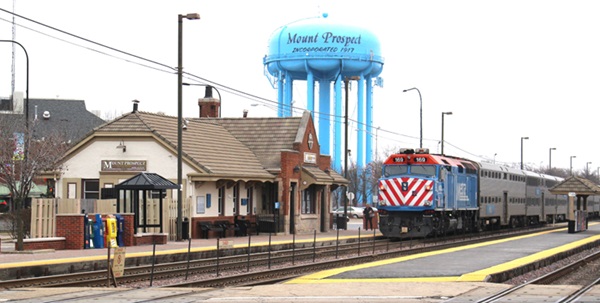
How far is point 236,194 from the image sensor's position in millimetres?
44156

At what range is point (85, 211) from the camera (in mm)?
34406

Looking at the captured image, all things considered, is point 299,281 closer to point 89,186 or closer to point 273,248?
point 273,248

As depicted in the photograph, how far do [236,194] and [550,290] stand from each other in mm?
26306

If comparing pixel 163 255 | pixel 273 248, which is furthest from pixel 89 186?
pixel 163 255

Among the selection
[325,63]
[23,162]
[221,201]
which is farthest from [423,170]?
[325,63]

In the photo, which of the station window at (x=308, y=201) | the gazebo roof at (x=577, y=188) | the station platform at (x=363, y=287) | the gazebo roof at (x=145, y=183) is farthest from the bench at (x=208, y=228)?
the gazebo roof at (x=577, y=188)

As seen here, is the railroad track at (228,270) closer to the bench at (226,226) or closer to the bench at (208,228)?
the bench at (208,228)

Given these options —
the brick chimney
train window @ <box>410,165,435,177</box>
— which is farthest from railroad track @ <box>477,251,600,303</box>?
the brick chimney

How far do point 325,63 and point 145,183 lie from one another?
58578 mm

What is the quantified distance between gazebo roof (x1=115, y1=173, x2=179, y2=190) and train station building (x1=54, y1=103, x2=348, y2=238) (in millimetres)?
3195

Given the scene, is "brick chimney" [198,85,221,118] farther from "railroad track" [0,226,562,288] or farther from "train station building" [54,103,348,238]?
"railroad track" [0,226,562,288]

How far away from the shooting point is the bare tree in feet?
108

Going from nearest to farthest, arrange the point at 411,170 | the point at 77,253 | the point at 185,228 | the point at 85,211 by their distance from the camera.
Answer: the point at 77,253 < the point at 85,211 < the point at 185,228 < the point at 411,170

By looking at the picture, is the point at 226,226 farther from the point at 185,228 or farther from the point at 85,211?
the point at 85,211
